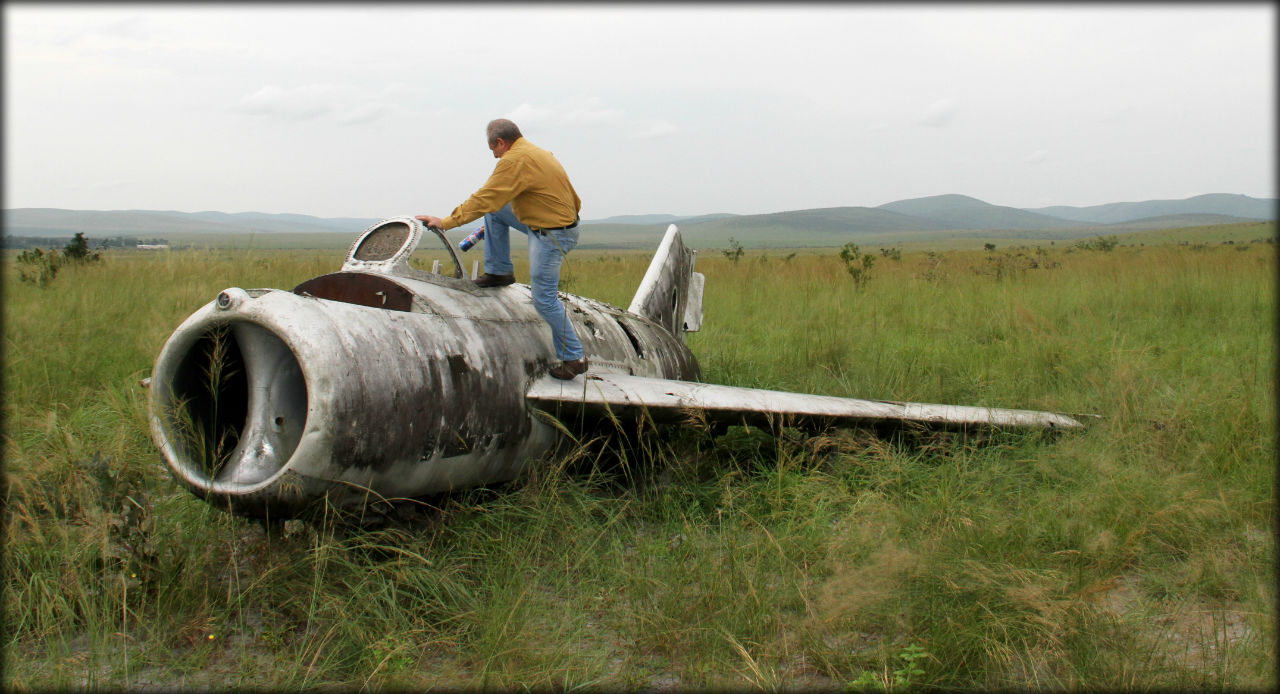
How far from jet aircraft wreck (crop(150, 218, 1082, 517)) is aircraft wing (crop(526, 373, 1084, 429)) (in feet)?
0.05

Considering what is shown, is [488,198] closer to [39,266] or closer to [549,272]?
[549,272]

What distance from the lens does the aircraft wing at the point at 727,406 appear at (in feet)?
14.5

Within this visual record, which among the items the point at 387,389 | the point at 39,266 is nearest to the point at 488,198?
the point at 387,389

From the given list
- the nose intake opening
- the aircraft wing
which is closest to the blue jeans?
the aircraft wing

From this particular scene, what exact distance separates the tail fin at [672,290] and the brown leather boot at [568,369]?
2.18 metres

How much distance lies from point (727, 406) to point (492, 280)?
61.3 inches

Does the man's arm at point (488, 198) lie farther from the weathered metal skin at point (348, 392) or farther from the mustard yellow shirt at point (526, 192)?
the weathered metal skin at point (348, 392)

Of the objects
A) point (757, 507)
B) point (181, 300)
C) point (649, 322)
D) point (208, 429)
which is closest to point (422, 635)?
point (208, 429)

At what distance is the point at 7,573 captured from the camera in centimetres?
373

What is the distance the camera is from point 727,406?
4.58 metres

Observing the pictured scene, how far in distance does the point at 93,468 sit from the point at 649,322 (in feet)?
13.3

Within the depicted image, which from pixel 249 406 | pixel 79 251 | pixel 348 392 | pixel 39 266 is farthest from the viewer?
pixel 79 251

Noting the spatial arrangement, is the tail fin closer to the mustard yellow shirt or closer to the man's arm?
the mustard yellow shirt

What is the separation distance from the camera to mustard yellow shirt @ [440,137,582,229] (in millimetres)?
4465
